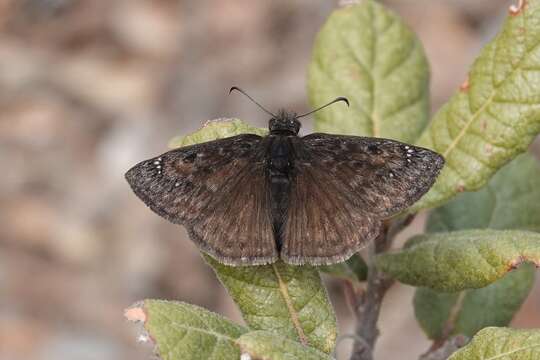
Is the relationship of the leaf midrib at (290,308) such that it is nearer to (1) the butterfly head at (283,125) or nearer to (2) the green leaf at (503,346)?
(2) the green leaf at (503,346)

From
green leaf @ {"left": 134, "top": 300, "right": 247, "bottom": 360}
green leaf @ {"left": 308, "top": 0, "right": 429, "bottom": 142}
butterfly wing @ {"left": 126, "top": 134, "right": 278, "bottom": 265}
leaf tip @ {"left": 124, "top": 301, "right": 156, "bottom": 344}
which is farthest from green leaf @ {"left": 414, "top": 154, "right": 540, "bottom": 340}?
leaf tip @ {"left": 124, "top": 301, "right": 156, "bottom": 344}

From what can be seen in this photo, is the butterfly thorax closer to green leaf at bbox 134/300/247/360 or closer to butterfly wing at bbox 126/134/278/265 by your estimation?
butterfly wing at bbox 126/134/278/265

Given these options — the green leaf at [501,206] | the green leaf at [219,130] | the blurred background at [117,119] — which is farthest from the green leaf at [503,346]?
the blurred background at [117,119]

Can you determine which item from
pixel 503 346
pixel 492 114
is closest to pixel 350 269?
pixel 492 114

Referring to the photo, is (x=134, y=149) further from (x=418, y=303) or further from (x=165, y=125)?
(x=418, y=303)

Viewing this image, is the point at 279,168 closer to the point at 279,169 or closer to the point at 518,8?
the point at 279,169

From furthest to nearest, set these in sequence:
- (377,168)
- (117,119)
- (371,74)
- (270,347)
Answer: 1. (117,119)
2. (371,74)
3. (377,168)
4. (270,347)

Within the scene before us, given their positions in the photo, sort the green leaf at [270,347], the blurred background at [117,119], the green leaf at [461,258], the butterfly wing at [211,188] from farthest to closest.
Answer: the blurred background at [117,119], the butterfly wing at [211,188], the green leaf at [461,258], the green leaf at [270,347]
